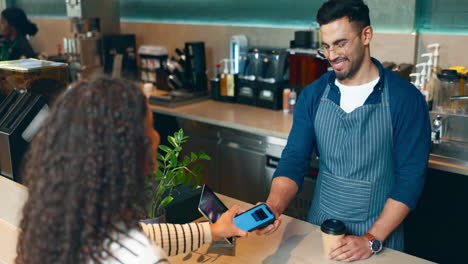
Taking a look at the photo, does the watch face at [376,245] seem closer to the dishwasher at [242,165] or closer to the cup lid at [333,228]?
the cup lid at [333,228]

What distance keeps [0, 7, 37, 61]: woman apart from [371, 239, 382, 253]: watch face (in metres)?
3.93

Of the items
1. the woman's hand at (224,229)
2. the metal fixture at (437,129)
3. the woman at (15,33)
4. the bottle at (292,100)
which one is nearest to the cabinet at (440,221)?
the metal fixture at (437,129)

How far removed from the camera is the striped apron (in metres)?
1.89

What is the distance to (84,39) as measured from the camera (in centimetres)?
441

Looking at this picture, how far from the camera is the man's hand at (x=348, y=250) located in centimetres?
155

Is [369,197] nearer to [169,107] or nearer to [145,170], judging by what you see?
[145,170]

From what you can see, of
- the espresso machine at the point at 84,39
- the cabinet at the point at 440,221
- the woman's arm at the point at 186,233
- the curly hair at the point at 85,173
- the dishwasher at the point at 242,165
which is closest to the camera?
the curly hair at the point at 85,173

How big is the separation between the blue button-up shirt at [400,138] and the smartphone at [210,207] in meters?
0.45

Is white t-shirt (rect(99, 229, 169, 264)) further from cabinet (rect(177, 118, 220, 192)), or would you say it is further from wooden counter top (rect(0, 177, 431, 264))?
cabinet (rect(177, 118, 220, 192))

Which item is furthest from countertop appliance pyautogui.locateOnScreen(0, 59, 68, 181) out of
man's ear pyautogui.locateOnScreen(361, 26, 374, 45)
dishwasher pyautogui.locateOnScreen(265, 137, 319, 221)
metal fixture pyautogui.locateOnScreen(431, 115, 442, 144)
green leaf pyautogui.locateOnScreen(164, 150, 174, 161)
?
metal fixture pyautogui.locateOnScreen(431, 115, 442, 144)

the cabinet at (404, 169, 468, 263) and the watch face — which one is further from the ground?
the watch face

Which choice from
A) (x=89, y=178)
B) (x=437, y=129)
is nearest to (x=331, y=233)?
(x=89, y=178)

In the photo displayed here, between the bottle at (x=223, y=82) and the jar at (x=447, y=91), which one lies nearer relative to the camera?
the jar at (x=447, y=91)

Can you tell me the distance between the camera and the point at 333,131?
1.97 metres
